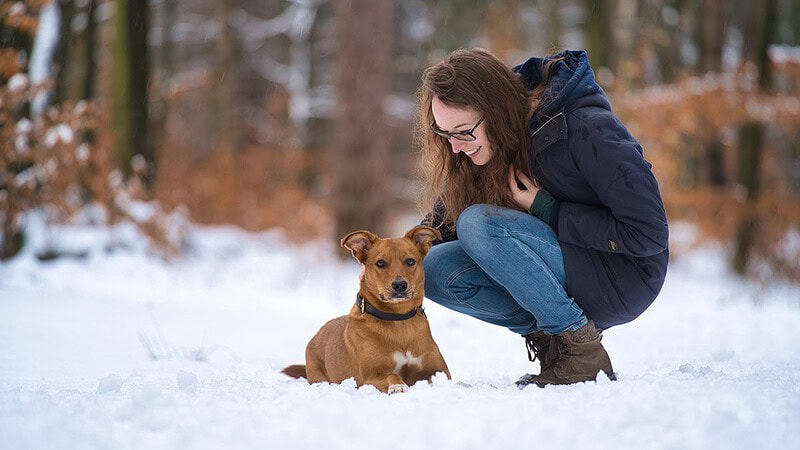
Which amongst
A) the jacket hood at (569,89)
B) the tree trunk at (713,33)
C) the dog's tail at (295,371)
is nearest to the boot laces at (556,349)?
the jacket hood at (569,89)

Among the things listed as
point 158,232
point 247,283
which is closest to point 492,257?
point 247,283

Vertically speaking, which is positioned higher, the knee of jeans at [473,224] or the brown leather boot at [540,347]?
the knee of jeans at [473,224]

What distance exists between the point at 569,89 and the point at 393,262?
1.28 m

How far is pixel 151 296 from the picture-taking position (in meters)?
7.87

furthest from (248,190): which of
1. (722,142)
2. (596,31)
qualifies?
(722,142)

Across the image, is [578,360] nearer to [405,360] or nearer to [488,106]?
[405,360]

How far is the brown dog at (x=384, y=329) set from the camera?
3.83 m

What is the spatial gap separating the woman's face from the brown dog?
575 mm

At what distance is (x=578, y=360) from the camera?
3643 millimetres

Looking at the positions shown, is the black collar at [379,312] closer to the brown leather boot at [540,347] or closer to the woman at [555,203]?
the woman at [555,203]

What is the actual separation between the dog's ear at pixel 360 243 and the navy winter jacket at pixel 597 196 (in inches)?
40.4

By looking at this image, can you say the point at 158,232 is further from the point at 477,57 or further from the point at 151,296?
the point at 477,57

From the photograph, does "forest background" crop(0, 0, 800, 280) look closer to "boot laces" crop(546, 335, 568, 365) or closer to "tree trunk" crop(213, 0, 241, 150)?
"tree trunk" crop(213, 0, 241, 150)

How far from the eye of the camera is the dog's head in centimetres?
392
